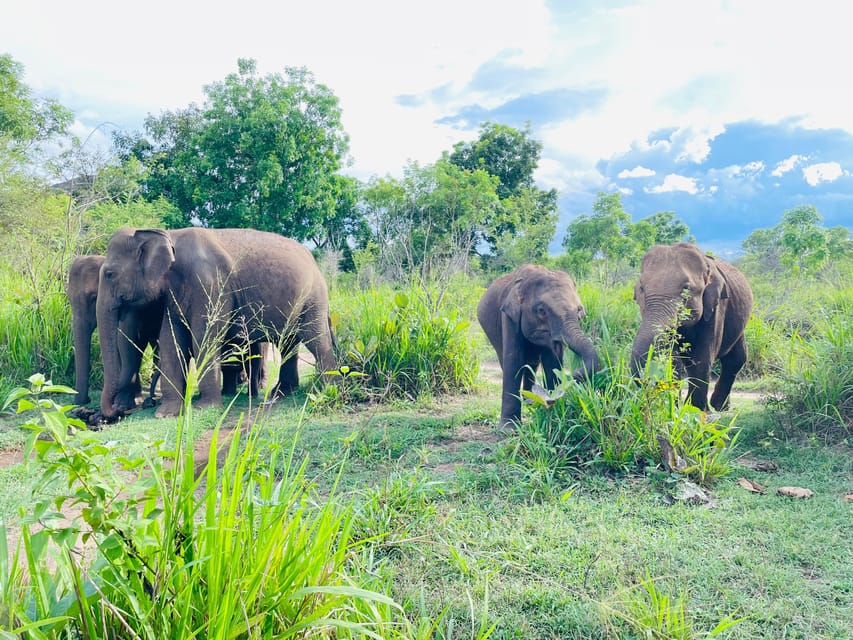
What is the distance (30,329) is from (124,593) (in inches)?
277

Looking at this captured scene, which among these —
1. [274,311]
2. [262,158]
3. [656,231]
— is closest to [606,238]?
[656,231]

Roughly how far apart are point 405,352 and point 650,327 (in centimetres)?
275

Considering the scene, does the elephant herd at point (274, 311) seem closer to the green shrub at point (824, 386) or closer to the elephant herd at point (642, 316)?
the elephant herd at point (642, 316)

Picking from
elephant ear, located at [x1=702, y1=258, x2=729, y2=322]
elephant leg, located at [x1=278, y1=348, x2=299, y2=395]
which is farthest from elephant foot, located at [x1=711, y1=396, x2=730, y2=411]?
elephant leg, located at [x1=278, y1=348, x2=299, y2=395]

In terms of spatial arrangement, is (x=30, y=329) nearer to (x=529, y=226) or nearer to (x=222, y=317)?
(x=222, y=317)

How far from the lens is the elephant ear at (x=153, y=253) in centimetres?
673

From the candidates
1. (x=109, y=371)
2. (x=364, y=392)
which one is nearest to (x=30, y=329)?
(x=109, y=371)

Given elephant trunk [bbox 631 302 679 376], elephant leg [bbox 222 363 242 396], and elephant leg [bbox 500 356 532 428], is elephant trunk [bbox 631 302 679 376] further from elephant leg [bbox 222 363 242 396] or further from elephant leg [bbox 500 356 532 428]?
elephant leg [bbox 222 363 242 396]

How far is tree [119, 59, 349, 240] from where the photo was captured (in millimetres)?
23906

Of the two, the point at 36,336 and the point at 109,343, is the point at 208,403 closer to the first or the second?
the point at 109,343

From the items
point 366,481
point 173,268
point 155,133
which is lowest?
point 366,481

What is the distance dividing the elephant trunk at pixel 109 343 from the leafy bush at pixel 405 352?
220 cm

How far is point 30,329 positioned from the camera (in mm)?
7750

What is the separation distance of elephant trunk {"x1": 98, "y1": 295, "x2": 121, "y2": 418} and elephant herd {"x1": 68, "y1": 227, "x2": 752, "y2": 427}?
0.04 ft
